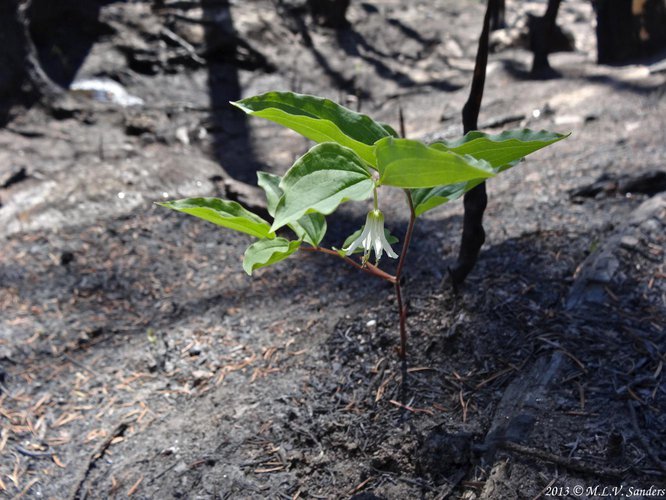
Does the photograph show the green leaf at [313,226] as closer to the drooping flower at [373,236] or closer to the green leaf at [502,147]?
the drooping flower at [373,236]

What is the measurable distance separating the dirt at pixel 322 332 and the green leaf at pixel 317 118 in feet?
2.80

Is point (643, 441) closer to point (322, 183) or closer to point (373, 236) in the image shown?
point (373, 236)

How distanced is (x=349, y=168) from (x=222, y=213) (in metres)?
0.40

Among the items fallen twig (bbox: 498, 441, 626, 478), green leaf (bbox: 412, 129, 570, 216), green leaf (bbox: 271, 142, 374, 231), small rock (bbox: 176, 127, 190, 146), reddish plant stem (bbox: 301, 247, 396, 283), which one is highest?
green leaf (bbox: 412, 129, 570, 216)

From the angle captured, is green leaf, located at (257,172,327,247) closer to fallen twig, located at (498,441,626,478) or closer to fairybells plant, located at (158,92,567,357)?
fairybells plant, located at (158,92,567,357)

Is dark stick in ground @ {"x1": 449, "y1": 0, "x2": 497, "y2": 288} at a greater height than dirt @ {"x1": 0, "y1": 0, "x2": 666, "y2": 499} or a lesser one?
greater

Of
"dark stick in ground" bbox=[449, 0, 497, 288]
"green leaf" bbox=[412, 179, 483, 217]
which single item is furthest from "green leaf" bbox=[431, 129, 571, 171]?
"dark stick in ground" bbox=[449, 0, 497, 288]

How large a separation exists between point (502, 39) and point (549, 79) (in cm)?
137

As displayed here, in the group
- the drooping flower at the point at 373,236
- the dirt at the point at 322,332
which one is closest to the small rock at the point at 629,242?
the dirt at the point at 322,332

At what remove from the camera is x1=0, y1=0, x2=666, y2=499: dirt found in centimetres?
159

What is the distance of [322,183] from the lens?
1249 mm

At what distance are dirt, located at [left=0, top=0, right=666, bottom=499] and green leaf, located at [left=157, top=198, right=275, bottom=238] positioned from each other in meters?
0.72

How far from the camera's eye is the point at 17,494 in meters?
1.82

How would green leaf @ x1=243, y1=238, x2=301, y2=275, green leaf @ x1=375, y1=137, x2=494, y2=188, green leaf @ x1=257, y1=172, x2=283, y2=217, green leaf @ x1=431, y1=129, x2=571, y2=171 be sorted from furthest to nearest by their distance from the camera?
green leaf @ x1=257, y1=172, x2=283, y2=217 → green leaf @ x1=243, y1=238, x2=301, y2=275 → green leaf @ x1=431, y1=129, x2=571, y2=171 → green leaf @ x1=375, y1=137, x2=494, y2=188
